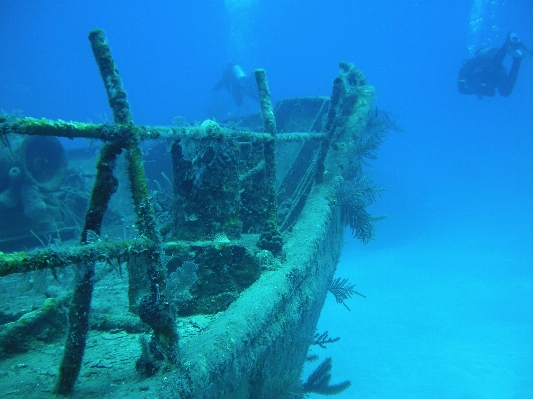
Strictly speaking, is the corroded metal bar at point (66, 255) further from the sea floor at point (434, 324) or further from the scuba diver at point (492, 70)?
the scuba diver at point (492, 70)

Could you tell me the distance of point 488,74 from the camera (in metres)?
15.3

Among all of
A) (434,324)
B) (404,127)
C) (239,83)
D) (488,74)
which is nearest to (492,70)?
(488,74)

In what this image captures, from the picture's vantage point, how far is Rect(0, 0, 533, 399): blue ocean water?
41.3ft

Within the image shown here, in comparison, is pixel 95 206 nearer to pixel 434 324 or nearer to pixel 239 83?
pixel 434 324

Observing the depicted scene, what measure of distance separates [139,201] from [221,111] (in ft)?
107


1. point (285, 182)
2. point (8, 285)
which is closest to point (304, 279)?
point (285, 182)

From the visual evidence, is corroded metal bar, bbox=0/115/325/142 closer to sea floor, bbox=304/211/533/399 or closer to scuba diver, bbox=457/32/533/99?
sea floor, bbox=304/211/533/399

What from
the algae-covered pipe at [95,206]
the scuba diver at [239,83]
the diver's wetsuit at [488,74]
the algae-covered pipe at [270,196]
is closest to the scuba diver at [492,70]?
the diver's wetsuit at [488,74]

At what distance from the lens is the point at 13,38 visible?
17512cm

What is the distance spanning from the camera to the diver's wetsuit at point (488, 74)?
48.4ft

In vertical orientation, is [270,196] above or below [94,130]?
above

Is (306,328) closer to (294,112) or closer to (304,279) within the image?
(304,279)

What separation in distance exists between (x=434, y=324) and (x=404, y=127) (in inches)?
2676

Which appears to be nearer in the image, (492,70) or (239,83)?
(492,70)
